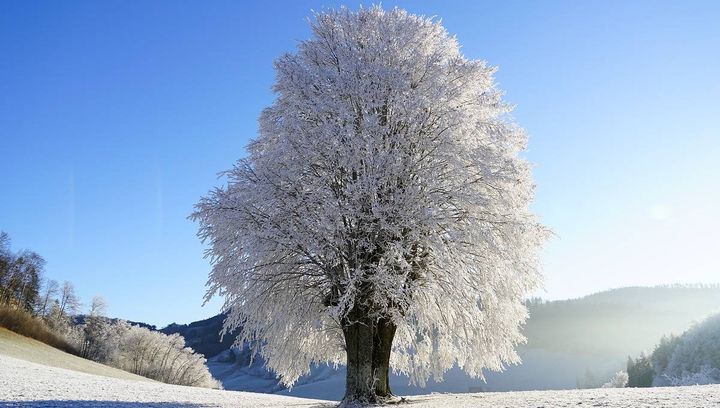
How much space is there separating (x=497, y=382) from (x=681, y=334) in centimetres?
8503

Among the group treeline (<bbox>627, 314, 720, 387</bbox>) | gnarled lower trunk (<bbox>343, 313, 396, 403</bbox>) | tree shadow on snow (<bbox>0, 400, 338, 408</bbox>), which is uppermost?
treeline (<bbox>627, 314, 720, 387</bbox>)

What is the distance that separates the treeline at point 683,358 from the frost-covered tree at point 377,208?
61286 mm

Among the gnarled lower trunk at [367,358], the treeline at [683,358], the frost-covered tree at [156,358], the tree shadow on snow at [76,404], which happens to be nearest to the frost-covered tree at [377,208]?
the gnarled lower trunk at [367,358]

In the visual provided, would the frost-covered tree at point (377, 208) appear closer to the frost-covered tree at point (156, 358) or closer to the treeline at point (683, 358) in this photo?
the treeline at point (683, 358)

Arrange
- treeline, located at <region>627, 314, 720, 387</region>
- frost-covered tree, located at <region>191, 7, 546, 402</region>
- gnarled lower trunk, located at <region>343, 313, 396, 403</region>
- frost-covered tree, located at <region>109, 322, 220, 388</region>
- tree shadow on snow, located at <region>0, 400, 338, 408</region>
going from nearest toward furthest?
tree shadow on snow, located at <region>0, 400, 338, 408</region>
frost-covered tree, located at <region>191, 7, 546, 402</region>
gnarled lower trunk, located at <region>343, 313, 396, 403</region>
treeline, located at <region>627, 314, 720, 387</region>
frost-covered tree, located at <region>109, 322, 220, 388</region>

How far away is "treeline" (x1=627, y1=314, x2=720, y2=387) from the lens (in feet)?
230

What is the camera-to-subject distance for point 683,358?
74.3 metres

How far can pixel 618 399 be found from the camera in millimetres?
15172

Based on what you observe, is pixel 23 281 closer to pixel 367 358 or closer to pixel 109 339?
pixel 109 339

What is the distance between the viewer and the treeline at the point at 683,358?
70188 millimetres

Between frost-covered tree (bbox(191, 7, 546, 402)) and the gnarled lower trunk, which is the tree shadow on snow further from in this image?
the gnarled lower trunk

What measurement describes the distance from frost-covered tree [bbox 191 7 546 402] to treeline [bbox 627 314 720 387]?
201 ft

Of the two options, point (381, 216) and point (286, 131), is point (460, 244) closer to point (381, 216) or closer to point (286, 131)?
point (381, 216)

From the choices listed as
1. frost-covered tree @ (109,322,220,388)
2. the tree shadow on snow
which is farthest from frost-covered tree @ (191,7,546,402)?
frost-covered tree @ (109,322,220,388)
